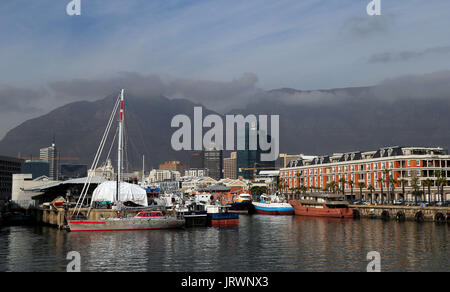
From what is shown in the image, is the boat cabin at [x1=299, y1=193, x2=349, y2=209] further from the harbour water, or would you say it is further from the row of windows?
the harbour water

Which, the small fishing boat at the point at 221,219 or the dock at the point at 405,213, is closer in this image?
the small fishing boat at the point at 221,219

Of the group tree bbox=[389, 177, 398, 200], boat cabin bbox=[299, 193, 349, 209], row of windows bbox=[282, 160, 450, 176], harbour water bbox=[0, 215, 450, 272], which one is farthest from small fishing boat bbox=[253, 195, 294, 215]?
harbour water bbox=[0, 215, 450, 272]

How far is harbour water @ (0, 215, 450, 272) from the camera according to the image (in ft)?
149

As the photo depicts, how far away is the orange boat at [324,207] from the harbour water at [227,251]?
45481 mm

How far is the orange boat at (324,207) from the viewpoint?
124 metres

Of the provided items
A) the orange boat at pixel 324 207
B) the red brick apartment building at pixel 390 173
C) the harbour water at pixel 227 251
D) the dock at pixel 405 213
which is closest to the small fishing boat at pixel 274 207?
the orange boat at pixel 324 207

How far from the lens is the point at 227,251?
185ft

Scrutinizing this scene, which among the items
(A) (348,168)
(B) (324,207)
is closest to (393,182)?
(B) (324,207)

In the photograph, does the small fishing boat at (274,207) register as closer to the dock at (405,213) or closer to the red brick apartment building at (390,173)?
the dock at (405,213)
